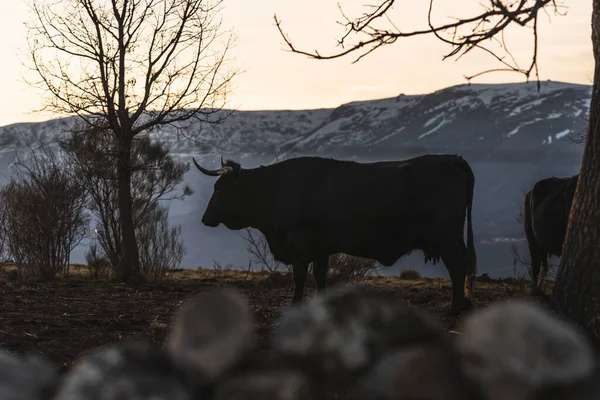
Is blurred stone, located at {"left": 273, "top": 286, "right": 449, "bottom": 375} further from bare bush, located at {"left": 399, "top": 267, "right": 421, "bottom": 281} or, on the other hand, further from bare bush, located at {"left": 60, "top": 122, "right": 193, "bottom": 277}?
bare bush, located at {"left": 399, "top": 267, "right": 421, "bottom": 281}

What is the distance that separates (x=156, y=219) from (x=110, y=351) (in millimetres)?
19605

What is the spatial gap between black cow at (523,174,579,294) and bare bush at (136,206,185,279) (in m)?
9.53

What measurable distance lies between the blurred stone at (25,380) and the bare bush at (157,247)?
15.9m

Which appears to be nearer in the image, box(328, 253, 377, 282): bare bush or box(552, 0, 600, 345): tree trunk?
box(552, 0, 600, 345): tree trunk

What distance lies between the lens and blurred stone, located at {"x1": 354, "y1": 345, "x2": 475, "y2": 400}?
7.26 feet

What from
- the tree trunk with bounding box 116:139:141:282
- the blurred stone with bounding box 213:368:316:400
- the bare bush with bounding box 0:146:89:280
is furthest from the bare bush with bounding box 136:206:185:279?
the blurred stone with bounding box 213:368:316:400

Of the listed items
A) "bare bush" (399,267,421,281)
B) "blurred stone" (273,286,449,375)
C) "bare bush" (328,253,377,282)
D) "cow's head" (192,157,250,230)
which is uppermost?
"cow's head" (192,157,250,230)

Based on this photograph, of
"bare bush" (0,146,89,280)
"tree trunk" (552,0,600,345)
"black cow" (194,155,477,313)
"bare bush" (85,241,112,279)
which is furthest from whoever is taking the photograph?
"bare bush" (85,241,112,279)

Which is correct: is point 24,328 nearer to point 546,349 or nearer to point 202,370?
point 202,370

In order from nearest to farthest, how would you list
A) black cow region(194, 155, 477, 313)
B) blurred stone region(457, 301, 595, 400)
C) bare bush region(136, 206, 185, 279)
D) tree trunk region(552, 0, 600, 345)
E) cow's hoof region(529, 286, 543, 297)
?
blurred stone region(457, 301, 595, 400) → tree trunk region(552, 0, 600, 345) → cow's hoof region(529, 286, 543, 297) → black cow region(194, 155, 477, 313) → bare bush region(136, 206, 185, 279)

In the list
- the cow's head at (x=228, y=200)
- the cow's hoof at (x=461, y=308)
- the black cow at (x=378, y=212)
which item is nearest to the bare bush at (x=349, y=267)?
the cow's head at (x=228, y=200)

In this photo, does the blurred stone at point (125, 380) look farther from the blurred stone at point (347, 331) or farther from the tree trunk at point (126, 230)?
the tree trunk at point (126, 230)

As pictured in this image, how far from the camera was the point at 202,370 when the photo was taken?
7.92 feet

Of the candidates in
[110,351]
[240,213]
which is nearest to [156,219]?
[240,213]
